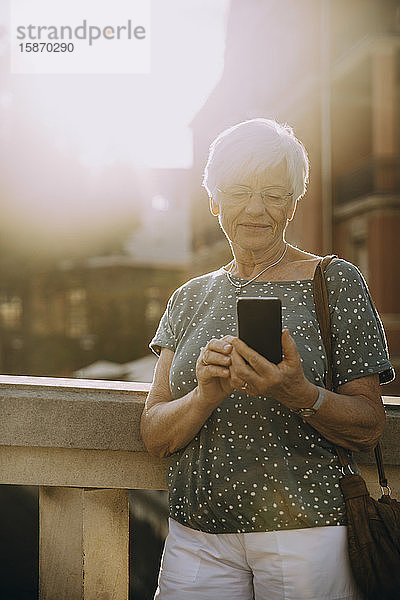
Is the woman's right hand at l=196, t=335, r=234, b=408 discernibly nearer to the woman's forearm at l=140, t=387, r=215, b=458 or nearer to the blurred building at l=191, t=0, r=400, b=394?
the woman's forearm at l=140, t=387, r=215, b=458

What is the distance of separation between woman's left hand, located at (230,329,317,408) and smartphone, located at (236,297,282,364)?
0.04ft

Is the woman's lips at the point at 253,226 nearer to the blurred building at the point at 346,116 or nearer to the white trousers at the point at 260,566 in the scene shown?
the white trousers at the point at 260,566

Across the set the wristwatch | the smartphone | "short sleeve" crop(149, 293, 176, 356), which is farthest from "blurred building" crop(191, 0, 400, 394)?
the smartphone

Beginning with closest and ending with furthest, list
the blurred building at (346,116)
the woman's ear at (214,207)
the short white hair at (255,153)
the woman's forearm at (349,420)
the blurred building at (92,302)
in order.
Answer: the woman's forearm at (349,420)
the short white hair at (255,153)
the woman's ear at (214,207)
the blurred building at (346,116)
the blurred building at (92,302)

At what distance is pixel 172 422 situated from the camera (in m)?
1.62

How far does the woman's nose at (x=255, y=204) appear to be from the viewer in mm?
1680

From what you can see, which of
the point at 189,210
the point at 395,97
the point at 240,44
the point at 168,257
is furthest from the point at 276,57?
the point at 168,257

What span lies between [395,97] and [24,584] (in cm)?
1391

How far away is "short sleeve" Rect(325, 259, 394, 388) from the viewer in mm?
1570

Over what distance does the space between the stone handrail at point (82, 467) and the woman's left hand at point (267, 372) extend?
39cm

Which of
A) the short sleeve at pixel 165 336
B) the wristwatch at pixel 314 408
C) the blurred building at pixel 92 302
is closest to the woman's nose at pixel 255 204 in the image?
the short sleeve at pixel 165 336

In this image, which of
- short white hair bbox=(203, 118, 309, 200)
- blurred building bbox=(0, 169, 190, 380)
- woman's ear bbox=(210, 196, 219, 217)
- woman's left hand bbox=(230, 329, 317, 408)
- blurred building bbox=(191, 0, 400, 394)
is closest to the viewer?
woman's left hand bbox=(230, 329, 317, 408)

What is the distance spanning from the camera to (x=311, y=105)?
607 inches

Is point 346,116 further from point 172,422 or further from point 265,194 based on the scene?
point 172,422
